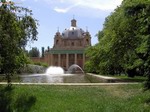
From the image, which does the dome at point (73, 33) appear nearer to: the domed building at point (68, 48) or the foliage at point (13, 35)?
the domed building at point (68, 48)

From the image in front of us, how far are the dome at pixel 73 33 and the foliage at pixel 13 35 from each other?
114 m

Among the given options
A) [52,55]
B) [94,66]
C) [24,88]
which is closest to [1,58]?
[24,88]

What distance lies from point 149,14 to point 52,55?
112 m

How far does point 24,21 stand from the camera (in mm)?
14867

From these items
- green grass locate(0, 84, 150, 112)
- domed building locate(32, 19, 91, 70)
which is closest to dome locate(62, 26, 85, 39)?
domed building locate(32, 19, 91, 70)

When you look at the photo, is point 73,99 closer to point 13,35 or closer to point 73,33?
point 13,35

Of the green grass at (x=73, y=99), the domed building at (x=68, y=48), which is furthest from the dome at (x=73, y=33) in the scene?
the green grass at (x=73, y=99)

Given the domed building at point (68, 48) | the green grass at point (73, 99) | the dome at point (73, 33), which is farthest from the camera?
the dome at point (73, 33)

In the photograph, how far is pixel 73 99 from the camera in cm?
1377

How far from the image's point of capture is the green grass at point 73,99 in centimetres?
1244

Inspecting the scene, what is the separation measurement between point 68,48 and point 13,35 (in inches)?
4353

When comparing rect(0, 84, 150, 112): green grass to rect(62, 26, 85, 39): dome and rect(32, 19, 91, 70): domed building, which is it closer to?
rect(32, 19, 91, 70): domed building

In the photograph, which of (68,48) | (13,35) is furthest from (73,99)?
(68,48)

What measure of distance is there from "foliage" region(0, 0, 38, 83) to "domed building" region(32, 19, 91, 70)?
106 meters
